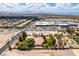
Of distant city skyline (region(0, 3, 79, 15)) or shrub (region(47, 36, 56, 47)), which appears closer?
distant city skyline (region(0, 3, 79, 15))

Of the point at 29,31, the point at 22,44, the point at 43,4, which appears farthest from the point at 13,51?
the point at 43,4

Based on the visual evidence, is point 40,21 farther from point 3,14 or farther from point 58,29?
point 3,14

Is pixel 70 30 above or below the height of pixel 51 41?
above

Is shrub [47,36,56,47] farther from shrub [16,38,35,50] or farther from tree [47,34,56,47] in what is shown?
shrub [16,38,35,50]

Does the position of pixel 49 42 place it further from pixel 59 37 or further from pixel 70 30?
pixel 70 30

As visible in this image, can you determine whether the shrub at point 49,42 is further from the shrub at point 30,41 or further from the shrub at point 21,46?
the shrub at point 21,46

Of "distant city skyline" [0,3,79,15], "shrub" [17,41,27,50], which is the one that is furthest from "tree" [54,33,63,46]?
"shrub" [17,41,27,50]

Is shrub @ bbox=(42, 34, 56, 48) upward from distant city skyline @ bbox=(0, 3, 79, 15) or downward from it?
downward

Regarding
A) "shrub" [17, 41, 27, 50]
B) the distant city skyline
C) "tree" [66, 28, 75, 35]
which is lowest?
"shrub" [17, 41, 27, 50]

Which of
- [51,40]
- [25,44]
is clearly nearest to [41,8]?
[51,40]
